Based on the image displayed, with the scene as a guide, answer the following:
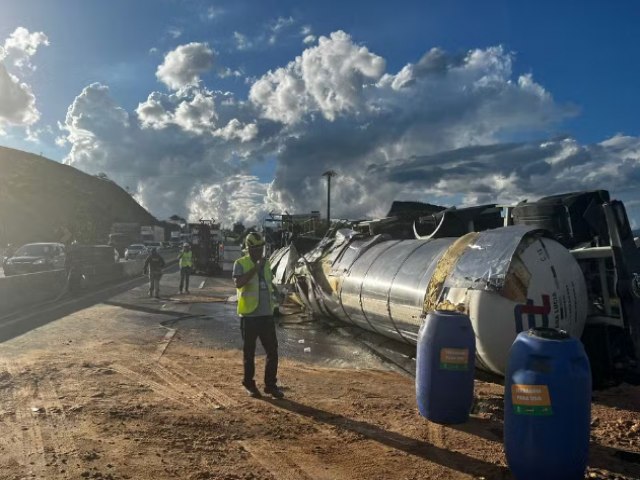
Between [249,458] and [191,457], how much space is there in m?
0.49

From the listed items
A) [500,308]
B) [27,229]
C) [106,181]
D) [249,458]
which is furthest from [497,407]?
[106,181]

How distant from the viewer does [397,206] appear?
16312 mm


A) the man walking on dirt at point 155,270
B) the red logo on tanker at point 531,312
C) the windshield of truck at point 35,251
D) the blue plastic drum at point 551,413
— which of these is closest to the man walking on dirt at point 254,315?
the red logo on tanker at point 531,312

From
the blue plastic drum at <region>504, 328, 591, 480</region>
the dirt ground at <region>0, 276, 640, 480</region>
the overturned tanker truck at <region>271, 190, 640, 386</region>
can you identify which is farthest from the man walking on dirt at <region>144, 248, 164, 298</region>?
the blue plastic drum at <region>504, 328, 591, 480</region>

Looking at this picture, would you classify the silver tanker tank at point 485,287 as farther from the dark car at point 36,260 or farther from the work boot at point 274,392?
the dark car at point 36,260

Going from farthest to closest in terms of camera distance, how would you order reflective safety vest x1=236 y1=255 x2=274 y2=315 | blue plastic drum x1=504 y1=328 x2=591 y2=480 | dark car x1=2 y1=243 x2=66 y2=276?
1. dark car x1=2 y1=243 x2=66 y2=276
2. reflective safety vest x1=236 y1=255 x2=274 y2=315
3. blue plastic drum x1=504 y1=328 x2=591 y2=480

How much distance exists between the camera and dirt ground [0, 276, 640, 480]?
4488 mm

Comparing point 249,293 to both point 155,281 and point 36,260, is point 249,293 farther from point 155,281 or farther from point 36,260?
point 36,260

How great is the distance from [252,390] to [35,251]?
2016cm

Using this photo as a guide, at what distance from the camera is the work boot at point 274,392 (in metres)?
6.59

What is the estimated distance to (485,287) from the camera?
21.7 feet

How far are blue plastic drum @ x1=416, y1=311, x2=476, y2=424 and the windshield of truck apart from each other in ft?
71.0

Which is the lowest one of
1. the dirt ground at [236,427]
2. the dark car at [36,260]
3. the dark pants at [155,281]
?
the dirt ground at [236,427]

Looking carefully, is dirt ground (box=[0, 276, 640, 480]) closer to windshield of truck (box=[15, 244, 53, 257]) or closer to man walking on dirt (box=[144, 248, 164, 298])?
man walking on dirt (box=[144, 248, 164, 298])
